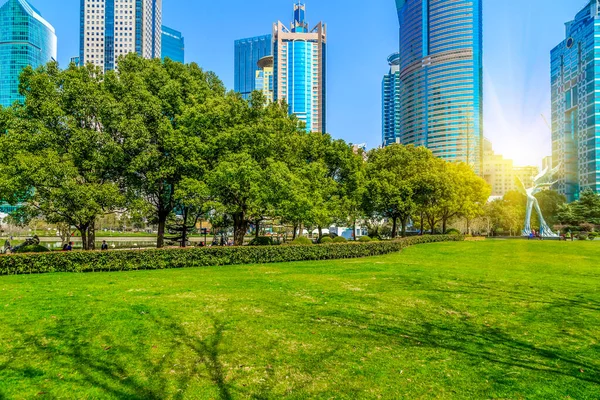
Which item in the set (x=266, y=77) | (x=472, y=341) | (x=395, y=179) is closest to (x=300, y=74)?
(x=266, y=77)

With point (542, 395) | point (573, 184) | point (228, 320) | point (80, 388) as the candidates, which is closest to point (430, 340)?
point (542, 395)

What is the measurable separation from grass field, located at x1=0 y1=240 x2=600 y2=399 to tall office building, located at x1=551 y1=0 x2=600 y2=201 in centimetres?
11556

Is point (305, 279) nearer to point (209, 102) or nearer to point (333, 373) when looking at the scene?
point (333, 373)

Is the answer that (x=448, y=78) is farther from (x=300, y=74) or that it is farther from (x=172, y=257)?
(x=172, y=257)

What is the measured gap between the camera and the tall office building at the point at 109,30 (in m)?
149

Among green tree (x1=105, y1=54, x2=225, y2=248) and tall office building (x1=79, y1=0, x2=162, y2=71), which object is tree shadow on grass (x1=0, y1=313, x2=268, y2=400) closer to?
green tree (x1=105, y1=54, x2=225, y2=248)

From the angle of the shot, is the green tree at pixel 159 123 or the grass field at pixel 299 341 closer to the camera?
the grass field at pixel 299 341

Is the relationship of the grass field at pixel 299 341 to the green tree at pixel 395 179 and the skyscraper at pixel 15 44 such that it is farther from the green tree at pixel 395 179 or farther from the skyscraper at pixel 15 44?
the skyscraper at pixel 15 44

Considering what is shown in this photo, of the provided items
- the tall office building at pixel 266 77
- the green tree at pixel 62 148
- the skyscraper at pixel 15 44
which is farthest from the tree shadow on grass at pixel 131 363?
the tall office building at pixel 266 77

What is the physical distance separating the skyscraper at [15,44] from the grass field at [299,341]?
14675 centimetres

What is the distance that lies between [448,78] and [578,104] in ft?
149

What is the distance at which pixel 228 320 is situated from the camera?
8.71 meters

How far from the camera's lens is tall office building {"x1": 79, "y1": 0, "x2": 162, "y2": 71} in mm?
149125

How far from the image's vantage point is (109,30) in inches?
5901
